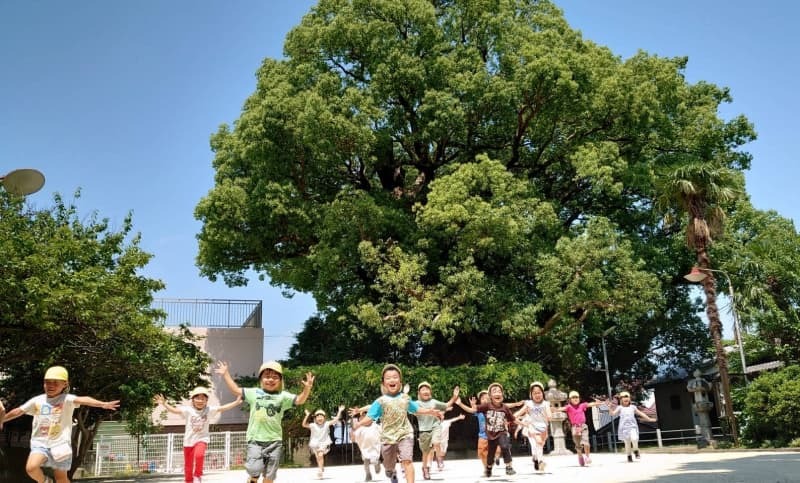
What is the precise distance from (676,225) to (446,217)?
1182 centimetres

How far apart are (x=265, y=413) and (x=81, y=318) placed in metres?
8.28

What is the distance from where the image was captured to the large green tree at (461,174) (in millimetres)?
24812

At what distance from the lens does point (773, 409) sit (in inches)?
828

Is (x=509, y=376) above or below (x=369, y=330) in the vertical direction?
below

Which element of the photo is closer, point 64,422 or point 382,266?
point 64,422

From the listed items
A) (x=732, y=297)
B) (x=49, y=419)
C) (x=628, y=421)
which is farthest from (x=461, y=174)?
(x=49, y=419)

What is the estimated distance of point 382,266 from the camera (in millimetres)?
25516

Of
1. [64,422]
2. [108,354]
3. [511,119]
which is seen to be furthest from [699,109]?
[64,422]

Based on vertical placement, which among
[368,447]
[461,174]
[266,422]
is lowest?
[368,447]

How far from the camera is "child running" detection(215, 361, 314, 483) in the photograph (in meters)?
8.23

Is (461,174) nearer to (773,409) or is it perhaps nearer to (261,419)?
(773,409)

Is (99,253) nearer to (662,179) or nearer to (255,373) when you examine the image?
(255,373)

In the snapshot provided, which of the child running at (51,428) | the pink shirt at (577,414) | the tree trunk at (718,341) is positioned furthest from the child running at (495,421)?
the tree trunk at (718,341)

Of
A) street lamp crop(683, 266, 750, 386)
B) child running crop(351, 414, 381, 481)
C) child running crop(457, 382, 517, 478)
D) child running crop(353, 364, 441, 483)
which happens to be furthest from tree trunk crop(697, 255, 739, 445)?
child running crop(353, 364, 441, 483)
